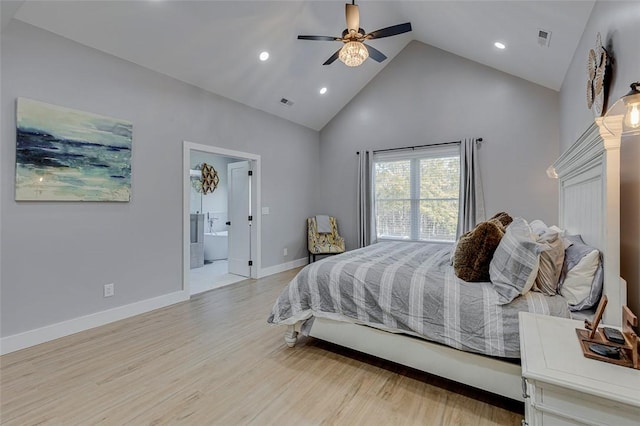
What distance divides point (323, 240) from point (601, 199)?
14.5ft

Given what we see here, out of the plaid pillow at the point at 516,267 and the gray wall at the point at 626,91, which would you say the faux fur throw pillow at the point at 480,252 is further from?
the gray wall at the point at 626,91

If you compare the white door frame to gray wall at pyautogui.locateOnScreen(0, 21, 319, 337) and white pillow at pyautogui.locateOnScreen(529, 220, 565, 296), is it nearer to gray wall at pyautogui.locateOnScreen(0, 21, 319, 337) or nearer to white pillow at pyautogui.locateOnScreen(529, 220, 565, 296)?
gray wall at pyautogui.locateOnScreen(0, 21, 319, 337)

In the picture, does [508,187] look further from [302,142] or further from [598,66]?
[302,142]

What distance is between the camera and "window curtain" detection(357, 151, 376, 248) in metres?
5.57

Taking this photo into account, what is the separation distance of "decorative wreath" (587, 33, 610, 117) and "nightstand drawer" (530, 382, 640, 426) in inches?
76.1

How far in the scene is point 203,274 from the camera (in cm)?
525

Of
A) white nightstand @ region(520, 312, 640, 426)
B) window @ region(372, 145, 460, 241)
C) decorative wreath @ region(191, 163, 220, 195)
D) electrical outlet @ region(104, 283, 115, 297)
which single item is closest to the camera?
white nightstand @ region(520, 312, 640, 426)

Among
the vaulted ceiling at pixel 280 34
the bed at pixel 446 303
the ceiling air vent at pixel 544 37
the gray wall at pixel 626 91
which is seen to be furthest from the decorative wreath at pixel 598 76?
the ceiling air vent at pixel 544 37

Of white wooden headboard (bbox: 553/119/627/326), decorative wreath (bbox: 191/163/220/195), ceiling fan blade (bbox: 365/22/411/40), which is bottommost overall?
white wooden headboard (bbox: 553/119/627/326)

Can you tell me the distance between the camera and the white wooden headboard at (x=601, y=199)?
4.54ft

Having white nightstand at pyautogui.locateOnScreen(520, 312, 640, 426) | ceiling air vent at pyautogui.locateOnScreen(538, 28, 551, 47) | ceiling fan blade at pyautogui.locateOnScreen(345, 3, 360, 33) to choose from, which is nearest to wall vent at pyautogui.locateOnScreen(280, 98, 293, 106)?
ceiling fan blade at pyautogui.locateOnScreen(345, 3, 360, 33)

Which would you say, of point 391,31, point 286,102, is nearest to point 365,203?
point 286,102

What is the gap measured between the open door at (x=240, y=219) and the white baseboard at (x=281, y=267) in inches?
9.4

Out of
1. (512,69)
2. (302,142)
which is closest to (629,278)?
(512,69)
